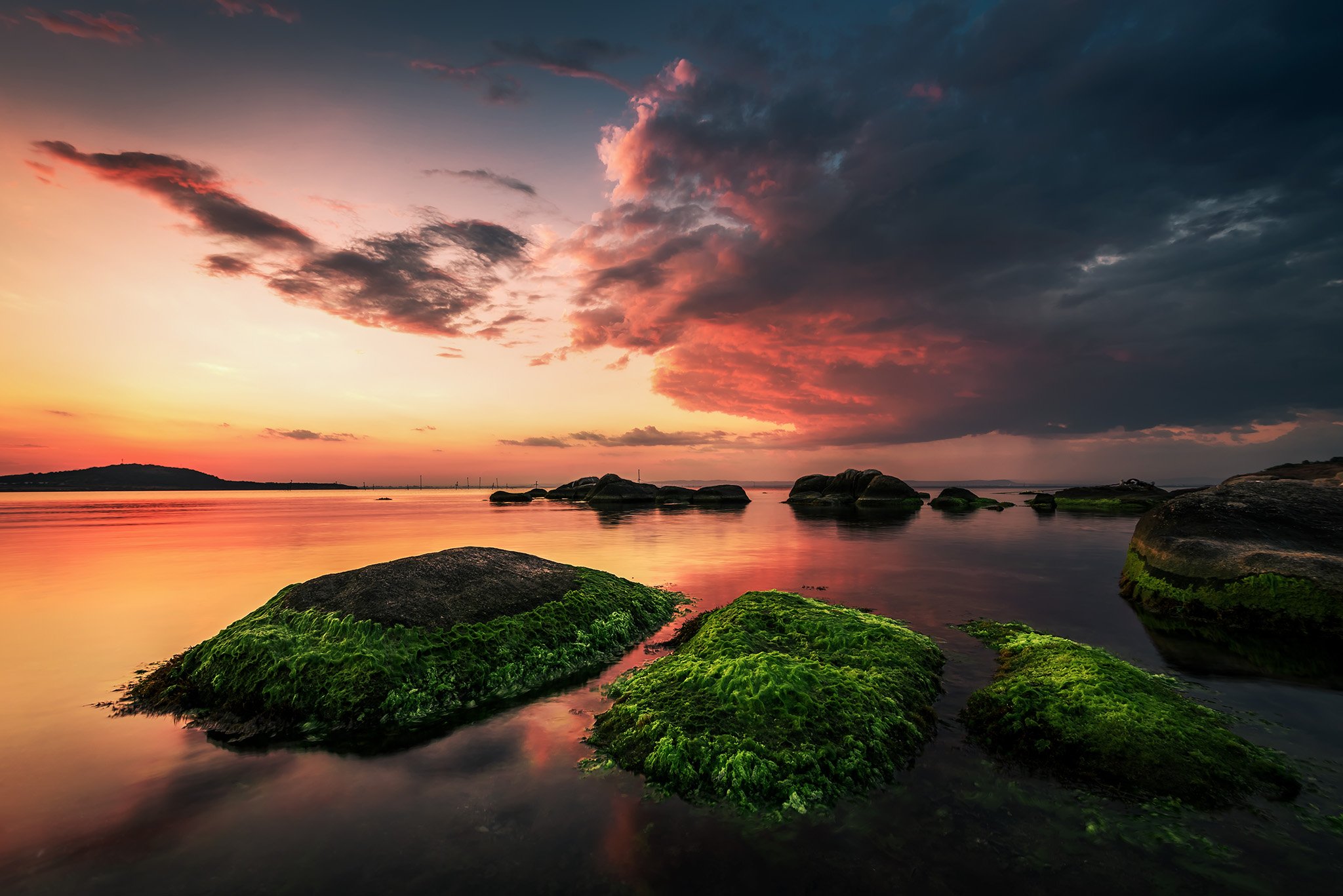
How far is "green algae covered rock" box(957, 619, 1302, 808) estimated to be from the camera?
5.26 m

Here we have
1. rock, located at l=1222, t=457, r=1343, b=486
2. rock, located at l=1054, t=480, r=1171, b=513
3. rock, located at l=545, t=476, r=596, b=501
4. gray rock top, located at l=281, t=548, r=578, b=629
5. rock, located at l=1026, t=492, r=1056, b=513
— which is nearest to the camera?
gray rock top, located at l=281, t=548, r=578, b=629

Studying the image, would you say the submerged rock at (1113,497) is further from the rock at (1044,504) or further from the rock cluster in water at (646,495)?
the rock cluster in water at (646,495)

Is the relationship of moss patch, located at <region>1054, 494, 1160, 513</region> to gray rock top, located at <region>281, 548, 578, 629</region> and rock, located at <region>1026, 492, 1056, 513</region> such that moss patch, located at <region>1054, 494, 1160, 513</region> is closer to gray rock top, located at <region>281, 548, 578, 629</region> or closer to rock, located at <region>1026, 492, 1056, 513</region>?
rock, located at <region>1026, 492, 1056, 513</region>

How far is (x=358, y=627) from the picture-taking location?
844 cm

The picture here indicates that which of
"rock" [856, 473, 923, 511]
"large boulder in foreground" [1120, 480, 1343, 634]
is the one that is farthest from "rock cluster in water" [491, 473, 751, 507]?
"large boulder in foreground" [1120, 480, 1343, 634]

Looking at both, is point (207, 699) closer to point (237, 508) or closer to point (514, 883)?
point (514, 883)

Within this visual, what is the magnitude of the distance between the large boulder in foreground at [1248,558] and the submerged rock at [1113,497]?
154ft

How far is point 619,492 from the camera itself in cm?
7538

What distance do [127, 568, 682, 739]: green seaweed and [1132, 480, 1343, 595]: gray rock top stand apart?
14.1 meters

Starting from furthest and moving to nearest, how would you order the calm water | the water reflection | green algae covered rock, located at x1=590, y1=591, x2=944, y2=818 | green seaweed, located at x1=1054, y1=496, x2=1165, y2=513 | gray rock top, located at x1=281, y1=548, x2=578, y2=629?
green seaweed, located at x1=1054, y1=496, x2=1165, y2=513
gray rock top, located at x1=281, y1=548, x2=578, y2=629
the water reflection
green algae covered rock, located at x1=590, y1=591, x2=944, y2=818
the calm water

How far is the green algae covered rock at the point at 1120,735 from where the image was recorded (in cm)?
526

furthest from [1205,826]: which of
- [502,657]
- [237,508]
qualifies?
[237,508]

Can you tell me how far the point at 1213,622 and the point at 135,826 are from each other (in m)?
18.3

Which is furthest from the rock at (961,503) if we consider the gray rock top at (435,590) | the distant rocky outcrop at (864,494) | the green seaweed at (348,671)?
the green seaweed at (348,671)
